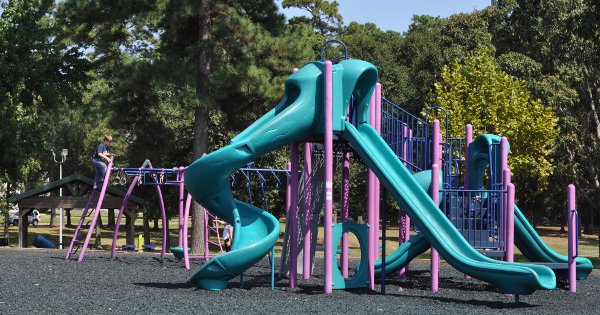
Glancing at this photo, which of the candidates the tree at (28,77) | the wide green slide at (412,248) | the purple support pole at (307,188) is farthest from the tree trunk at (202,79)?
the purple support pole at (307,188)

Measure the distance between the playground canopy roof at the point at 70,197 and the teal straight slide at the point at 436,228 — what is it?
1584cm

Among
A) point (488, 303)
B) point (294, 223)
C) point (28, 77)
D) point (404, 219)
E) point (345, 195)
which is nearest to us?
point (488, 303)

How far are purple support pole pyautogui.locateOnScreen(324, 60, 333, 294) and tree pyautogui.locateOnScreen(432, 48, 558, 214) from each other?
21301mm

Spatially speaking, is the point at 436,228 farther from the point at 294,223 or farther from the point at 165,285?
the point at 165,285

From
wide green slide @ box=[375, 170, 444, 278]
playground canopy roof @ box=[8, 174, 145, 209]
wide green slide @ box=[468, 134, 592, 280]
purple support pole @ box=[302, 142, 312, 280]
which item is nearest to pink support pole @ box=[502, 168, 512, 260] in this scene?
wide green slide @ box=[468, 134, 592, 280]

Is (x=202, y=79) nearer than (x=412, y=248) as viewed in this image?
No

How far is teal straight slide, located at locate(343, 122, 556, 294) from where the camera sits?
11.4 m

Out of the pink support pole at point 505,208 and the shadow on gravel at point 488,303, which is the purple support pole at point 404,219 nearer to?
the pink support pole at point 505,208

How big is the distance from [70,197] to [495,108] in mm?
16071

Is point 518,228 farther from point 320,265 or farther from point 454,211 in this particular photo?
point 320,265

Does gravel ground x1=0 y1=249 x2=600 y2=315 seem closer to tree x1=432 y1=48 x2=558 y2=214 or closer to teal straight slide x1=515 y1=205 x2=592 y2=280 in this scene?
teal straight slide x1=515 y1=205 x2=592 y2=280

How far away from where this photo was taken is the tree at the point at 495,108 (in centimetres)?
3419

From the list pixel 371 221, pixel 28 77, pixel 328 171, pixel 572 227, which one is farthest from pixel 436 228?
pixel 28 77

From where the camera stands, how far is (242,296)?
12.3m
